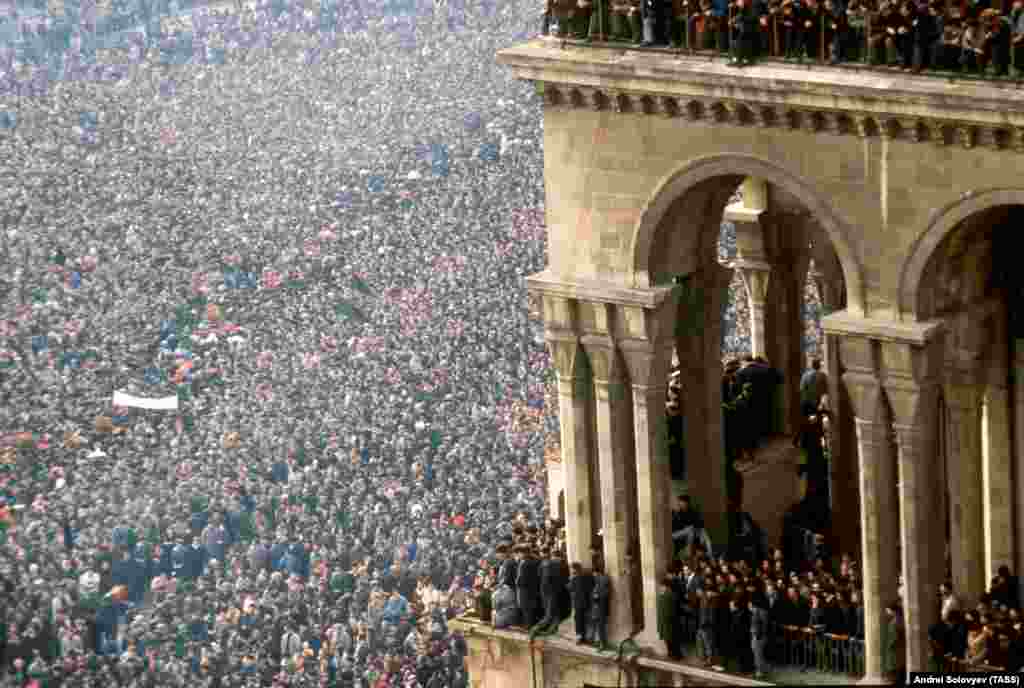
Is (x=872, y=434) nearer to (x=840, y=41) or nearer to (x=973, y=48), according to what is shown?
(x=840, y=41)

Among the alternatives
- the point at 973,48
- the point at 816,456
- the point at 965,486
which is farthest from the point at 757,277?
the point at 973,48

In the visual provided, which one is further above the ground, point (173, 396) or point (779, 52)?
point (779, 52)

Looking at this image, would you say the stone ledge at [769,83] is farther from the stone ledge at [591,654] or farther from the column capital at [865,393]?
the stone ledge at [591,654]

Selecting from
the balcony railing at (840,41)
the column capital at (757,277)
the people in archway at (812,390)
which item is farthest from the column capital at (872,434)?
the column capital at (757,277)

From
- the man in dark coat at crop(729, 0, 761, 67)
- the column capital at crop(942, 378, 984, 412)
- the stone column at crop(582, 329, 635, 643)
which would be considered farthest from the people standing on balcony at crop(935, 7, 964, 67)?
the stone column at crop(582, 329, 635, 643)

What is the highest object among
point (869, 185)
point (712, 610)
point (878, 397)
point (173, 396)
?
point (869, 185)

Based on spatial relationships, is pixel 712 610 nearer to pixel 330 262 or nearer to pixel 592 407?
pixel 592 407

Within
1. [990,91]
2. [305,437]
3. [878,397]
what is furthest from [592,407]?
[305,437]
